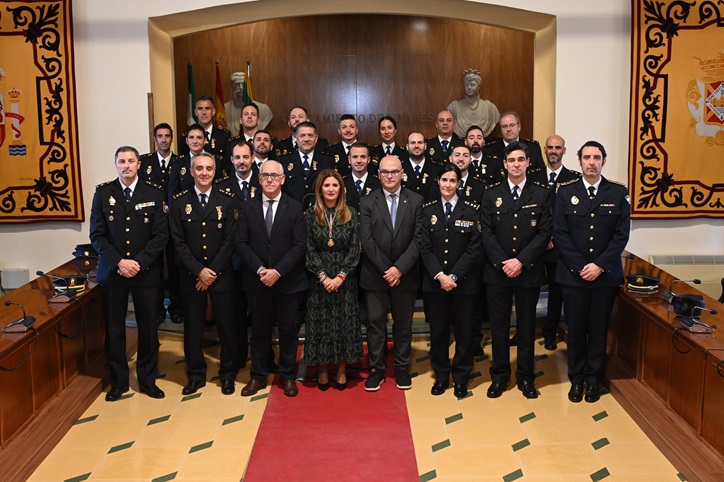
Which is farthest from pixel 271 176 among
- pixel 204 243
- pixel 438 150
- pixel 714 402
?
pixel 714 402

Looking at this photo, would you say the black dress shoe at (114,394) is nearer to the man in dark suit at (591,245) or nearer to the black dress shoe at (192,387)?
the black dress shoe at (192,387)

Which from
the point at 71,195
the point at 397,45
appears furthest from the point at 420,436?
the point at 397,45

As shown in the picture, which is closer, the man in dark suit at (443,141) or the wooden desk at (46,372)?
the wooden desk at (46,372)

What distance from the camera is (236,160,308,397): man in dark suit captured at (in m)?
5.34

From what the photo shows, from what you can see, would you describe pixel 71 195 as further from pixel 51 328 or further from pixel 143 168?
pixel 51 328

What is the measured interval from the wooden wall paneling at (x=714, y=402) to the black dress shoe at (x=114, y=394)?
3639 millimetres

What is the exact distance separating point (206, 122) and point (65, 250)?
6.47ft

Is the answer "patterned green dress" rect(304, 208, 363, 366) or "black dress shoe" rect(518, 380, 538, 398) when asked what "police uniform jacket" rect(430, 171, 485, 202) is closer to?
"patterned green dress" rect(304, 208, 363, 366)

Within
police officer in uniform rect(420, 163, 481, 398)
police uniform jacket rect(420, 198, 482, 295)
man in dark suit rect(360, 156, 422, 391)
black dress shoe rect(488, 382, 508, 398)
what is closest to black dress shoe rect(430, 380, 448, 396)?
police officer in uniform rect(420, 163, 481, 398)

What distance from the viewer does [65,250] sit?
762 centimetres

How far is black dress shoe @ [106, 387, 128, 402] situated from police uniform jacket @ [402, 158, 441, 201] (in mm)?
2557

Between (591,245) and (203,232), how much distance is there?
98.8 inches

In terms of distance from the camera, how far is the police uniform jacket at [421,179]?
A: 636cm

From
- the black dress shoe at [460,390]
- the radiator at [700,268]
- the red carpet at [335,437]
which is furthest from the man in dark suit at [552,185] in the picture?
the radiator at [700,268]
